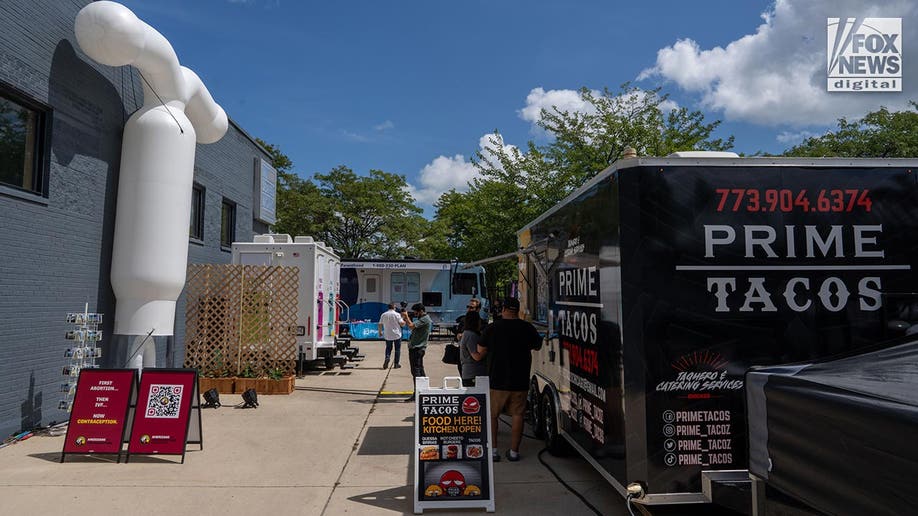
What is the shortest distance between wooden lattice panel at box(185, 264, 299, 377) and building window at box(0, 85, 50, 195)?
12.7 feet

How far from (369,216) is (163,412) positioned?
2837 centimetres

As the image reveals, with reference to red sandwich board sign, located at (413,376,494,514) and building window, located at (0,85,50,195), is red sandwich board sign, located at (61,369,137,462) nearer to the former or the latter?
building window, located at (0,85,50,195)

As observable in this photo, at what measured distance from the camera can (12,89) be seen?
23.0 feet

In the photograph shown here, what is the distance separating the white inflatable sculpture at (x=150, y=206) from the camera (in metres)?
7.96

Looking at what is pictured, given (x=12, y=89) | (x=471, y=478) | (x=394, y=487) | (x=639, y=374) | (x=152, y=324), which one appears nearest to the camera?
(x=639, y=374)

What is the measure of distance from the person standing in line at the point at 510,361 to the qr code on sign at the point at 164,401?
346cm

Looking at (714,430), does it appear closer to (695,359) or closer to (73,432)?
(695,359)

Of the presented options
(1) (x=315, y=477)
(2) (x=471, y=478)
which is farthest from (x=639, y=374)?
(1) (x=315, y=477)

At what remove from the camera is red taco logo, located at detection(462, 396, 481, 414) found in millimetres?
5277

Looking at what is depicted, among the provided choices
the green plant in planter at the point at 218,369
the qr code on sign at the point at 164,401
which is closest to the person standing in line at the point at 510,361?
the qr code on sign at the point at 164,401

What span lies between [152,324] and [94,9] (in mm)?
4088

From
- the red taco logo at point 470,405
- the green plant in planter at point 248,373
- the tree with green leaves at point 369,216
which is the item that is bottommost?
the green plant in planter at point 248,373

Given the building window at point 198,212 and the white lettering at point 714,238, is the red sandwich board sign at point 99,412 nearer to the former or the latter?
the white lettering at point 714,238

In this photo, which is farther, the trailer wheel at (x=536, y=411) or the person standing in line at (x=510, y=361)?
the trailer wheel at (x=536, y=411)
